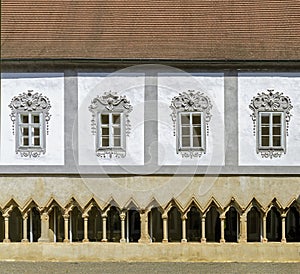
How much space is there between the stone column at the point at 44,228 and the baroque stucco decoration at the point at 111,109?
237 cm

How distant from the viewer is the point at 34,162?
25.2 meters

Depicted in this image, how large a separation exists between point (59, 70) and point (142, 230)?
5.23m

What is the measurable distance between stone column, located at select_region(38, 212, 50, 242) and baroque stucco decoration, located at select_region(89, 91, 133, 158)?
7.76ft

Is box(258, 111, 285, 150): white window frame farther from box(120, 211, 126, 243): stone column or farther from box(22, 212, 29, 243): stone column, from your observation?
box(22, 212, 29, 243): stone column

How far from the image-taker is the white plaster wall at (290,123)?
24.8 meters

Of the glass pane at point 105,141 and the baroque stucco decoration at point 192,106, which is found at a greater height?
the baroque stucco decoration at point 192,106

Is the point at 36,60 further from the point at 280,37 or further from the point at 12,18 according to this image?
the point at 280,37

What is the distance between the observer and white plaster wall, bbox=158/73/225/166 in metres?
24.9

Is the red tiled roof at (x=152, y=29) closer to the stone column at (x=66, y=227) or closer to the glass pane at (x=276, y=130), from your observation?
the glass pane at (x=276, y=130)

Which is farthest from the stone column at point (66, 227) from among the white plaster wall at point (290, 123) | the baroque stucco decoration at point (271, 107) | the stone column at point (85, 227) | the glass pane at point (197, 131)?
the baroque stucco decoration at point (271, 107)

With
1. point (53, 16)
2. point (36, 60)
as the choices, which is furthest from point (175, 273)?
point (53, 16)

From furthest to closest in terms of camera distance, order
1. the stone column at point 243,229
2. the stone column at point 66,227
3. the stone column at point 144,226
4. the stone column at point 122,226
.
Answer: the stone column at point 144,226
the stone column at point 66,227
the stone column at point 122,226
the stone column at point 243,229

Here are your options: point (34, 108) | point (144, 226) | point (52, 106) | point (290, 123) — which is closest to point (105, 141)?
point (52, 106)

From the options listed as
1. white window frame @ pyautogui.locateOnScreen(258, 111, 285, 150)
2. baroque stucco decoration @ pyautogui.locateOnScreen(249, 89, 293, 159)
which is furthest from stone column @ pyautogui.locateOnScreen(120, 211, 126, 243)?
white window frame @ pyautogui.locateOnScreen(258, 111, 285, 150)
